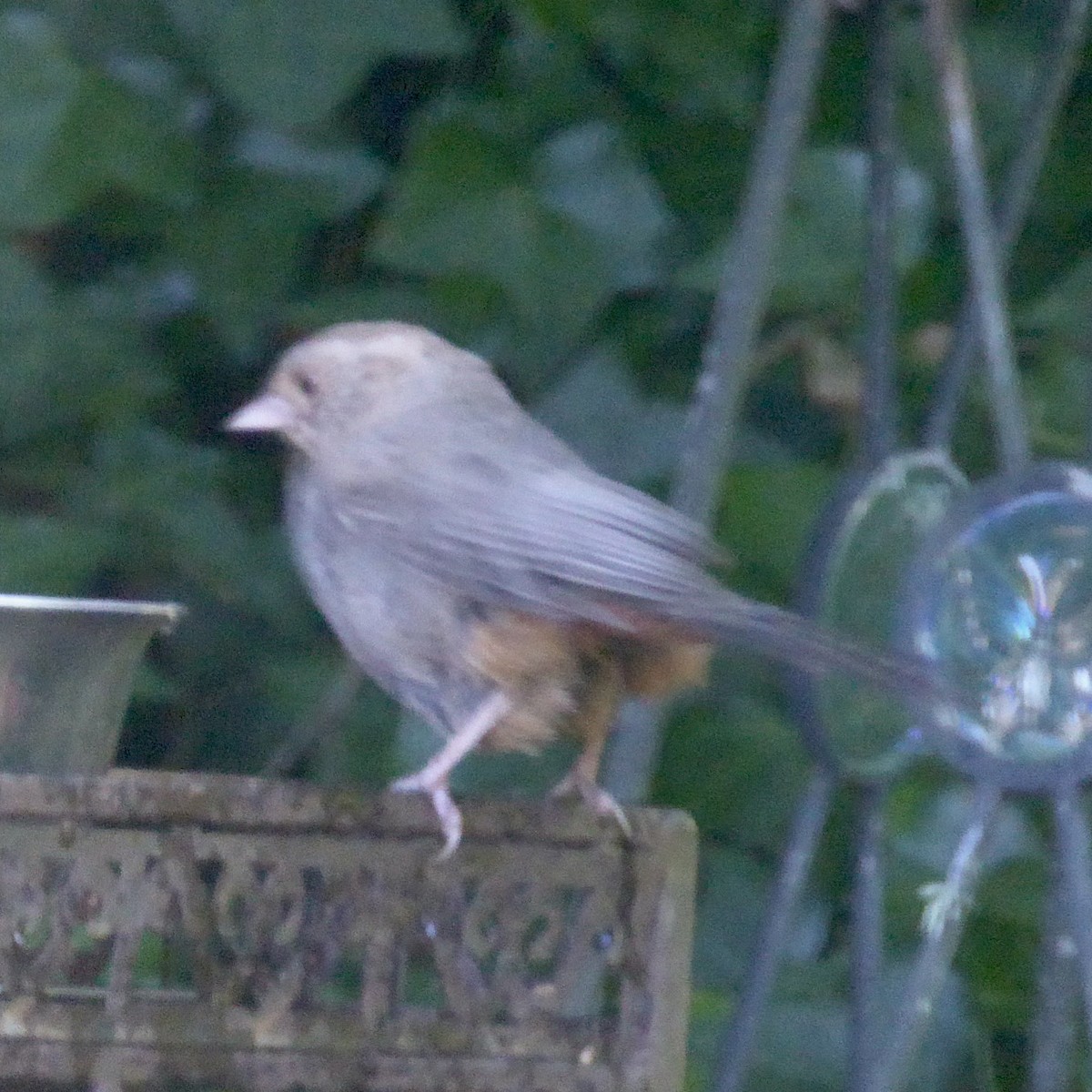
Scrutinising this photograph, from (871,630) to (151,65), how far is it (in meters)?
0.98

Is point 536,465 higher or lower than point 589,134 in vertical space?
lower

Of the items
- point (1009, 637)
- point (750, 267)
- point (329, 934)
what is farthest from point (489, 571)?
point (329, 934)

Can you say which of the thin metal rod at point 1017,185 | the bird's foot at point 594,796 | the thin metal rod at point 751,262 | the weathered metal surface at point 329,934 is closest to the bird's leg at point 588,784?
the bird's foot at point 594,796

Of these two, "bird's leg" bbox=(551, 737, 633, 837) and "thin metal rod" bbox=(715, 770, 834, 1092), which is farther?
"thin metal rod" bbox=(715, 770, 834, 1092)

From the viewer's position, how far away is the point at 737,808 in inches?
85.4

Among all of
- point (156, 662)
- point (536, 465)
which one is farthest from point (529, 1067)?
point (156, 662)

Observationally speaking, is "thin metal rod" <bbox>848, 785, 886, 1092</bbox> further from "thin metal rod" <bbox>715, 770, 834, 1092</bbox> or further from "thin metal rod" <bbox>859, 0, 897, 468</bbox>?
"thin metal rod" <bbox>859, 0, 897, 468</bbox>

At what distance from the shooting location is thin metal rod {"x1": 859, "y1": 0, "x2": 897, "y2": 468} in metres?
1.75

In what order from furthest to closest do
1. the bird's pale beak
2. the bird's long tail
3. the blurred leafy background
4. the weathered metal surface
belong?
the blurred leafy background → the bird's pale beak → the bird's long tail → the weathered metal surface

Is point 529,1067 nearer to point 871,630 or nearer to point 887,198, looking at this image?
point 871,630

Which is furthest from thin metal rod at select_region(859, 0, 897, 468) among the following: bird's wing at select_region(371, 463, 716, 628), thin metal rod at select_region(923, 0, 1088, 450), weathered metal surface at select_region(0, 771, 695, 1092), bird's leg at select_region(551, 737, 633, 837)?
weathered metal surface at select_region(0, 771, 695, 1092)

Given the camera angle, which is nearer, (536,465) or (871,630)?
(871,630)

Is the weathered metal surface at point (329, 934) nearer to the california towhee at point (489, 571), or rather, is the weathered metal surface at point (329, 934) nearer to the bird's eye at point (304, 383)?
the california towhee at point (489, 571)

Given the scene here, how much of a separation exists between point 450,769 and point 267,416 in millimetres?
420
